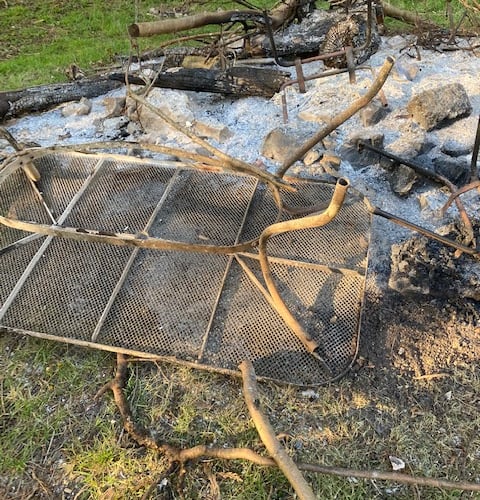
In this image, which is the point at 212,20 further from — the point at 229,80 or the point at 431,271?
the point at 431,271

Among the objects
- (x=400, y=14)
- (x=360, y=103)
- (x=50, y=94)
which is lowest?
(x=400, y=14)

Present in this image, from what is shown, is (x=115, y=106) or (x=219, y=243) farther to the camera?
(x=115, y=106)

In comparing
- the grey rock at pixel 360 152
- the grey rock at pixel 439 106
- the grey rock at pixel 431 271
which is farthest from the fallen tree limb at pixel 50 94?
the grey rock at pixel 431 271

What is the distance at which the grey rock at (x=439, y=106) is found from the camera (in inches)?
162

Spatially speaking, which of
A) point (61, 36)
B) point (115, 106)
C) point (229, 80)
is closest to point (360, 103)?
point (229, 80)

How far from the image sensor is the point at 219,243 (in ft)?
10.6

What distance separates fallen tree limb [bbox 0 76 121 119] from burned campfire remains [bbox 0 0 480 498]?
0.85m

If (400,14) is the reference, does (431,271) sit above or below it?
below

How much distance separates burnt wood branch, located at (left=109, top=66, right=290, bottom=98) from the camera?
4.70 metres

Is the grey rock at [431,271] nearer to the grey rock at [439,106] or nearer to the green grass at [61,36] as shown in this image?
the grey rock at [439,106]

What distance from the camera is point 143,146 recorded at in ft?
9.49

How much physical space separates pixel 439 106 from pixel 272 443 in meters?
3.21

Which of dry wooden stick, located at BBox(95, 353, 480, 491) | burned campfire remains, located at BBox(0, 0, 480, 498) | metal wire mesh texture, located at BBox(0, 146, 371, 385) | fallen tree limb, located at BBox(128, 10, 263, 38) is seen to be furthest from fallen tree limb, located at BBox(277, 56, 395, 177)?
dry wooden stick, located at BBox(95, 353, 480, 491)

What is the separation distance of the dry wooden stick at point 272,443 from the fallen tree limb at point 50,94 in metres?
3.68
